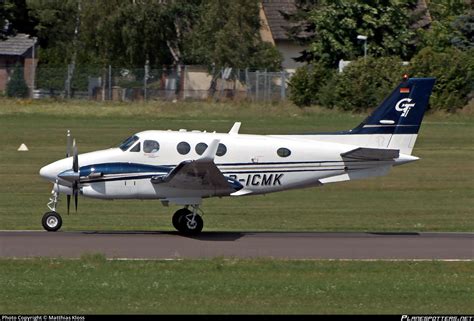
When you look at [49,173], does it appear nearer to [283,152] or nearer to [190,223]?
[190,223]

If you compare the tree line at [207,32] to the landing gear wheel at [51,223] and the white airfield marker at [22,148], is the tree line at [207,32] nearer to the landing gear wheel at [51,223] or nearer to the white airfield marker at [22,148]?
the white airfield marker at [22,148]

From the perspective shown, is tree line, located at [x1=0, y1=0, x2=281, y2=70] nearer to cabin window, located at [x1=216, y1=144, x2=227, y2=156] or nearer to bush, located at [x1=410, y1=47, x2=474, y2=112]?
bush, located at [x1=410, y1=47, x2=474, y2=112]

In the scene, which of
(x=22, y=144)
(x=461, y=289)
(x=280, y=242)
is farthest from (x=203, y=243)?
(x=22, y=144)

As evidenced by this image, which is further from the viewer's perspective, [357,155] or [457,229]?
[457,229]

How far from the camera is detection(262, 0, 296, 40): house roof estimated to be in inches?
3349

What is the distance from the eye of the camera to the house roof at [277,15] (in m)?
85.1

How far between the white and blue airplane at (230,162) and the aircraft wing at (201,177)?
19mm

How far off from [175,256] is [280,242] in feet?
9.45

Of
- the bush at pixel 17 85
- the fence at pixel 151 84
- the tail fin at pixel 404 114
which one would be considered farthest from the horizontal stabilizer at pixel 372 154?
the bush at pixel 17 85

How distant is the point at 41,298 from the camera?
15867 mm

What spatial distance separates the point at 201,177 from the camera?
→ 897 inches

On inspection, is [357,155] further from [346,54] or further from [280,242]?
[346,54]

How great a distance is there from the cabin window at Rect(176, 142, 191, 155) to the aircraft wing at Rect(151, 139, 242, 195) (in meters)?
0.64

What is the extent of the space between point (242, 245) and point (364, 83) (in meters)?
39.4
